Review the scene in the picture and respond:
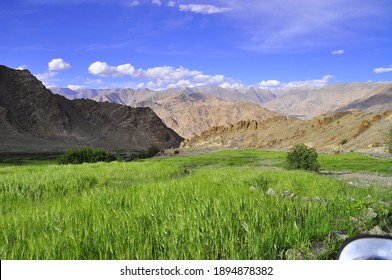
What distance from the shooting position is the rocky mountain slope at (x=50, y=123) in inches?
5812

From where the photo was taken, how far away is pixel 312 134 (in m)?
112

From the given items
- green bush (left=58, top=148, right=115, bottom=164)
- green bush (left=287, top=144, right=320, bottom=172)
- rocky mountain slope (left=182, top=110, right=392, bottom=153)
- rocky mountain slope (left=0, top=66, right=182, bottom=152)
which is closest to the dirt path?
green bush (left=287, top=144, right=320, bottom=172)

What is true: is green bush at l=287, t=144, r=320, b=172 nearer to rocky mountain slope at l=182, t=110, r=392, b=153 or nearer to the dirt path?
the dirt path

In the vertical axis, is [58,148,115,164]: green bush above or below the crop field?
below

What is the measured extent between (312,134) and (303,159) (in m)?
82.4


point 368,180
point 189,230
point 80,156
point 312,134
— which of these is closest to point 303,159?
point 368,180

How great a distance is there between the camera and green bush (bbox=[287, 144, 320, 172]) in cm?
3328

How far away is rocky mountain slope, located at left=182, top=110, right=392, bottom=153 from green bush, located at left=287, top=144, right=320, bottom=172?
136 feet

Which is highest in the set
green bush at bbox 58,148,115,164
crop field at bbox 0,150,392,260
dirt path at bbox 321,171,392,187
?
crop field at bbox 0,150,392,260

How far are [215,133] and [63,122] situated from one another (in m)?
70.2

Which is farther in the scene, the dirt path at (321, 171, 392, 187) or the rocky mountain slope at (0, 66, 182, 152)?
the rocky mountain slope at (0, 66, 182, 152)

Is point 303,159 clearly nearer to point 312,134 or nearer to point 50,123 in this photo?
point 312,134
